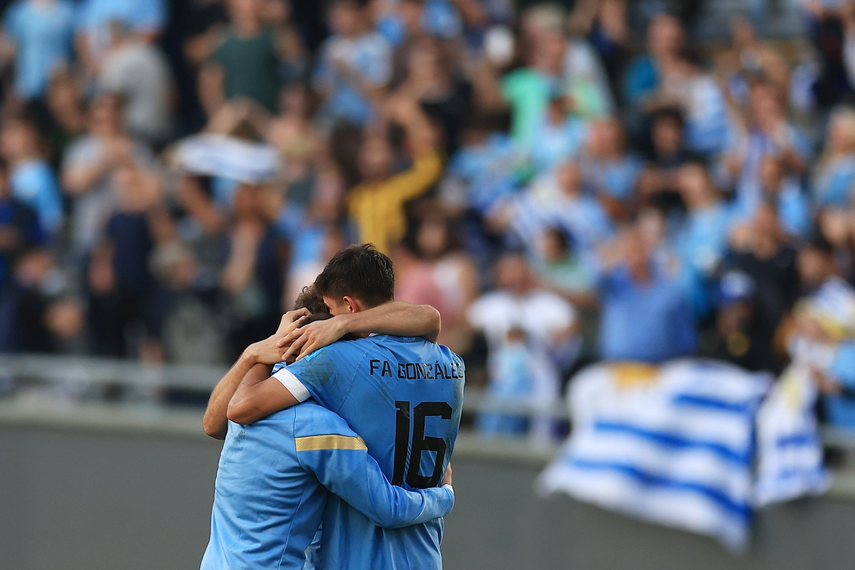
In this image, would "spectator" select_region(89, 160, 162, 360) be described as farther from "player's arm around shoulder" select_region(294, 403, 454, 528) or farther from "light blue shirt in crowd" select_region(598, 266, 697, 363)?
"player's arm around shoulder" select_region(294, 403, 454, 528)

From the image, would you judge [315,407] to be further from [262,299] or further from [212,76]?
→ [212,76]

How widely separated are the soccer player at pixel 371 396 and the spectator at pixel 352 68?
20.1 feet

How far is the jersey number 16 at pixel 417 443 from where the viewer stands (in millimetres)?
3539

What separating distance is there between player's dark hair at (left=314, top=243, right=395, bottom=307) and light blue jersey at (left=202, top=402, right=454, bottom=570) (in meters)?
0.38

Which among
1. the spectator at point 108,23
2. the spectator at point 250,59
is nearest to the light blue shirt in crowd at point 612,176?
the spectator at point 250,59

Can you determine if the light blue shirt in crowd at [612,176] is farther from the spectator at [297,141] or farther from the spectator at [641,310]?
the spectator at [297,141]

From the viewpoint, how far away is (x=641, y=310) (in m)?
7.45

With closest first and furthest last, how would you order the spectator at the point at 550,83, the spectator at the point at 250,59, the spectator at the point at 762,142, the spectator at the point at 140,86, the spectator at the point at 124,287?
the spectator at the point at 762,142, the spectator at the point at 124,287, the spectator at the point at 550,83, the spectator at the point at 250,59, the spectator at the point at 140,86

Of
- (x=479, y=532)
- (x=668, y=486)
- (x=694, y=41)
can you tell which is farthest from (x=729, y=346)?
(x=694, y=41)

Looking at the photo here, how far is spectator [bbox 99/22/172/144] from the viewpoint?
10.6 m

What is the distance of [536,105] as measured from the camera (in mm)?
9203

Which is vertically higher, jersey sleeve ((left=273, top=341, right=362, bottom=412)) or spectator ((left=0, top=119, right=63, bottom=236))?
spectator ((left=0, top=119, right=63, bottom=236))

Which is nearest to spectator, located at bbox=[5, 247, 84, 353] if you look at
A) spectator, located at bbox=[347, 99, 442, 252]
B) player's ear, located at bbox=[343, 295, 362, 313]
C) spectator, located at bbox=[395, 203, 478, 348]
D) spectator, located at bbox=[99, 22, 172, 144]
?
spectator, located at bbox=[99, 22, 172, 144]

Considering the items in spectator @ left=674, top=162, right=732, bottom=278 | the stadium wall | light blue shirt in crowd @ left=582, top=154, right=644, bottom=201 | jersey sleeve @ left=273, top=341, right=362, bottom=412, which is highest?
light blue shirt in crowd @ left=582, top=154, right=644, bottom=201
